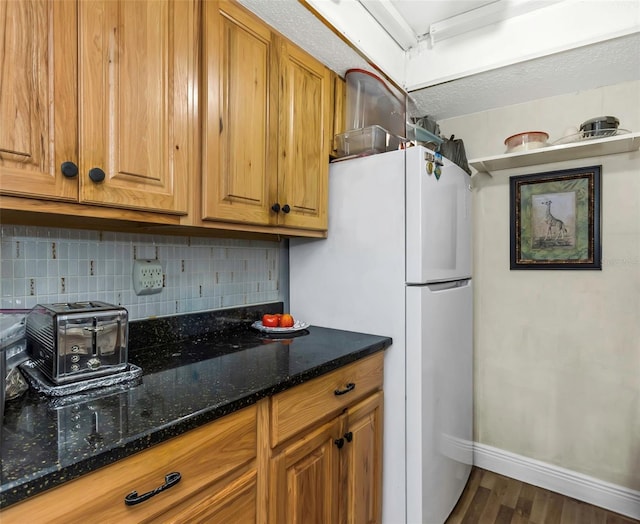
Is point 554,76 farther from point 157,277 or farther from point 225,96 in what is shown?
point 157,277

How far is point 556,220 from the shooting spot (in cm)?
197

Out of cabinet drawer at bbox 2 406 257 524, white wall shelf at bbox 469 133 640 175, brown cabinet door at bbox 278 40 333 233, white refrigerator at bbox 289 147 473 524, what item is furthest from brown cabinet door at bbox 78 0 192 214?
white wall shelf at bbox 469 133 640 175

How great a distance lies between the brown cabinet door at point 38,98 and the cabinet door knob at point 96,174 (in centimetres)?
4

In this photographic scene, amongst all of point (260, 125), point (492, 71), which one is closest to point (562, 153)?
point (492, 71)

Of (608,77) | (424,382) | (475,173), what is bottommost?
(424,382)

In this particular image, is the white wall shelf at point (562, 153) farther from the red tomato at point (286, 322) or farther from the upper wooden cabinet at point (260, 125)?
the red tomato at point (286, 322)

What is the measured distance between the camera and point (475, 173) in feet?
7.29

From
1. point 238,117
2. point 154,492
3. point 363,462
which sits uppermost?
point 238,117

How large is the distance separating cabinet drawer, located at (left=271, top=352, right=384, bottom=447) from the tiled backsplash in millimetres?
655

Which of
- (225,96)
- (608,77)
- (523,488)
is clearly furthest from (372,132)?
(523,488)

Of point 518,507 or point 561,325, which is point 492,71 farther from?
point 518,507

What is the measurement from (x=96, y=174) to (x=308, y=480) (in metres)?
1.06

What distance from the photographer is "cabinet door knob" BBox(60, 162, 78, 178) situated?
87cm

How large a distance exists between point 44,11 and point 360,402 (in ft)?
4.75
